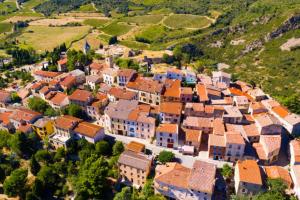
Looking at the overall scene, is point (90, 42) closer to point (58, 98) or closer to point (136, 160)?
point (58, 98)

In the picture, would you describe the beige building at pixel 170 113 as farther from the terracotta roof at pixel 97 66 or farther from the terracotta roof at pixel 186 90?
the terracotta roof at pixel 97 66

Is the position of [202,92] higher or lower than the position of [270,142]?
higher

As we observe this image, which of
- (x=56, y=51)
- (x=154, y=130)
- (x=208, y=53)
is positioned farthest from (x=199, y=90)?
(x=208, y=53)

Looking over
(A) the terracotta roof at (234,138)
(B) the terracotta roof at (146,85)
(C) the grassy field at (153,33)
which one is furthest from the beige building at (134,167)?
(C) the grassy field at (153,33)

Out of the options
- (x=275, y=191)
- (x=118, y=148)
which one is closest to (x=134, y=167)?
(x=118, y=148)

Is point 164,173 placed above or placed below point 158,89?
below

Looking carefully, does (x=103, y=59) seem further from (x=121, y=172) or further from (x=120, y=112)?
(x=121, y=172)
